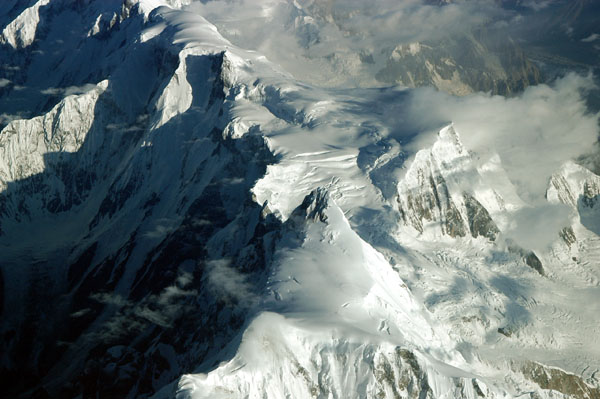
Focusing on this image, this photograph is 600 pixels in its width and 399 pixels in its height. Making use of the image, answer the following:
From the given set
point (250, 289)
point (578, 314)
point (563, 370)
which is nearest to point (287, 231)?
point (250, 289)

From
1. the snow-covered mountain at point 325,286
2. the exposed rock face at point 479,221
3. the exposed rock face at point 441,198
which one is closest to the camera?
the snow-covered mountain at point 325,286

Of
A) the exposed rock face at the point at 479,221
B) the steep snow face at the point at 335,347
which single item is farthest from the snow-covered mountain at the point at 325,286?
the exposed rock face at the point at 479,221

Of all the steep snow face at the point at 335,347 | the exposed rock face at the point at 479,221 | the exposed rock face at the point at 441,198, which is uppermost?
the steep snow face at the point at 335,347

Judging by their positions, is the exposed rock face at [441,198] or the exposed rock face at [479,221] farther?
the exposed rock face at [479,221]

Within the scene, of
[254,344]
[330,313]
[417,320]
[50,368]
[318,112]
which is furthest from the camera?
[318,112]

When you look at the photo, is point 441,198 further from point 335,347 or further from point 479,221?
point 335,347

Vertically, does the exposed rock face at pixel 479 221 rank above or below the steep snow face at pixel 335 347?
below

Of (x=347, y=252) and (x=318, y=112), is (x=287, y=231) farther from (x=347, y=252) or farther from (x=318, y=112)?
(x=318, y=112)

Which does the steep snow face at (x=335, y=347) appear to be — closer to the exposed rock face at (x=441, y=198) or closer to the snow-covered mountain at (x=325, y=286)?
the snow-covered mountain at (x=325, y=286)

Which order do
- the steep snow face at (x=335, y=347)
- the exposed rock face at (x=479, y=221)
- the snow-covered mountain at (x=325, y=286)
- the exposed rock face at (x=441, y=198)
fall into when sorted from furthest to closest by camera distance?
the exposed rock face at (x=479, y=221) → the exposed rock face at (x=441, y=198) → the snow-covered mountain at (x=325, y=286) → the steep snow face at (x=335, y=347)

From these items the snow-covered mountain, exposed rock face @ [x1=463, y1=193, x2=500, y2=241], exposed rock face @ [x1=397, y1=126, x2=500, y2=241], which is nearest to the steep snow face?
the snow-covered mountain

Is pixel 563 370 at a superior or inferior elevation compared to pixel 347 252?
inferior
